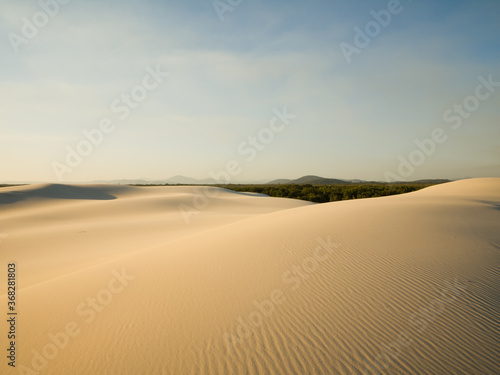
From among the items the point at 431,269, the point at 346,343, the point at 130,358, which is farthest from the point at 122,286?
the point at 431,269

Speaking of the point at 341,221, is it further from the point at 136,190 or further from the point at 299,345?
the point at 136,190

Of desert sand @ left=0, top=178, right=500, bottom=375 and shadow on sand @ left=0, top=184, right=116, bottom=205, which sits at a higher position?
shadow on sand @ left=0, top=184, right=116, bottom=205

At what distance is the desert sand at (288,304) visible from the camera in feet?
10.5

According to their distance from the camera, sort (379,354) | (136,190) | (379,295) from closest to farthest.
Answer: (379,354) < (379,295) < (136,190)

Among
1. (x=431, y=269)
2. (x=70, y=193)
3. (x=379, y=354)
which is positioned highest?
(x=70, y=193)

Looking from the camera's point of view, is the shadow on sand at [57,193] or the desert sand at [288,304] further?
the shadow on sand at [57,193]

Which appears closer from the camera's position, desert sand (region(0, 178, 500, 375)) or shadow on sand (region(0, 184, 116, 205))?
desert sand (region(0, 178, 500, 375))

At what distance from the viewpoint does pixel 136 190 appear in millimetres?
37438

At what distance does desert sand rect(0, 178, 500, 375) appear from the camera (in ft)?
10.5

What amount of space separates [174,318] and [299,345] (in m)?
1.89

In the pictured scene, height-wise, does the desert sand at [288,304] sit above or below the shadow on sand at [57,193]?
below

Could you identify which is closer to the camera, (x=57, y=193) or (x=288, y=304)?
(x=288, y=304)

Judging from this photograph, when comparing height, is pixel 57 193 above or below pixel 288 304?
above

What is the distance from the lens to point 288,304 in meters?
4.26
